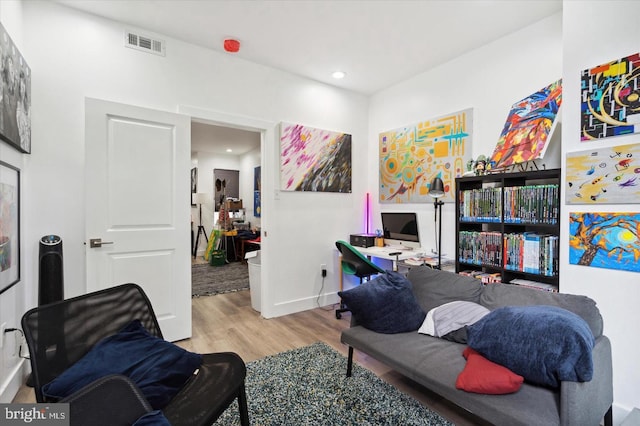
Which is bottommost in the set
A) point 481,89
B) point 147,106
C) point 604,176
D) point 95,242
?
point 95,242

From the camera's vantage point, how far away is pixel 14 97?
6.43 feet

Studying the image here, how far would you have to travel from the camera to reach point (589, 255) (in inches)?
75.4

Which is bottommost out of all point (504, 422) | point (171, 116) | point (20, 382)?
point (20, 382)

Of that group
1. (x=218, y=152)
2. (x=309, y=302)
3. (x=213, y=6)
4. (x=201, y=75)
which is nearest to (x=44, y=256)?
(x=201, y=75)

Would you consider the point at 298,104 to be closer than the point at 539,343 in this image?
No

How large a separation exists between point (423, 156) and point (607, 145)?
5.73 ft

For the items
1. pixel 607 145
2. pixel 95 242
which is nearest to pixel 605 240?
pixel 607 145

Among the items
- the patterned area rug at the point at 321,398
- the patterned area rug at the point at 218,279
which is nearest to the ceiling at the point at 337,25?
the patterned area rug at the point at 321,398

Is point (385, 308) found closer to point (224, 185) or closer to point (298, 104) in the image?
point (298, 104)

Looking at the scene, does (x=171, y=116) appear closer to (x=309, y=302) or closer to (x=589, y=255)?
(x=309, y=302)

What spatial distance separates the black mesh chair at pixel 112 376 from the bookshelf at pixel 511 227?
6.84 feet

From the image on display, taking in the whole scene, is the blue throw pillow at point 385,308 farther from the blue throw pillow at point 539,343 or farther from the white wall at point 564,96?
the white wall at point 564,96

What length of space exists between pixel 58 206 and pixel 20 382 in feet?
4.02

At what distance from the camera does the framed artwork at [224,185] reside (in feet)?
24.7
